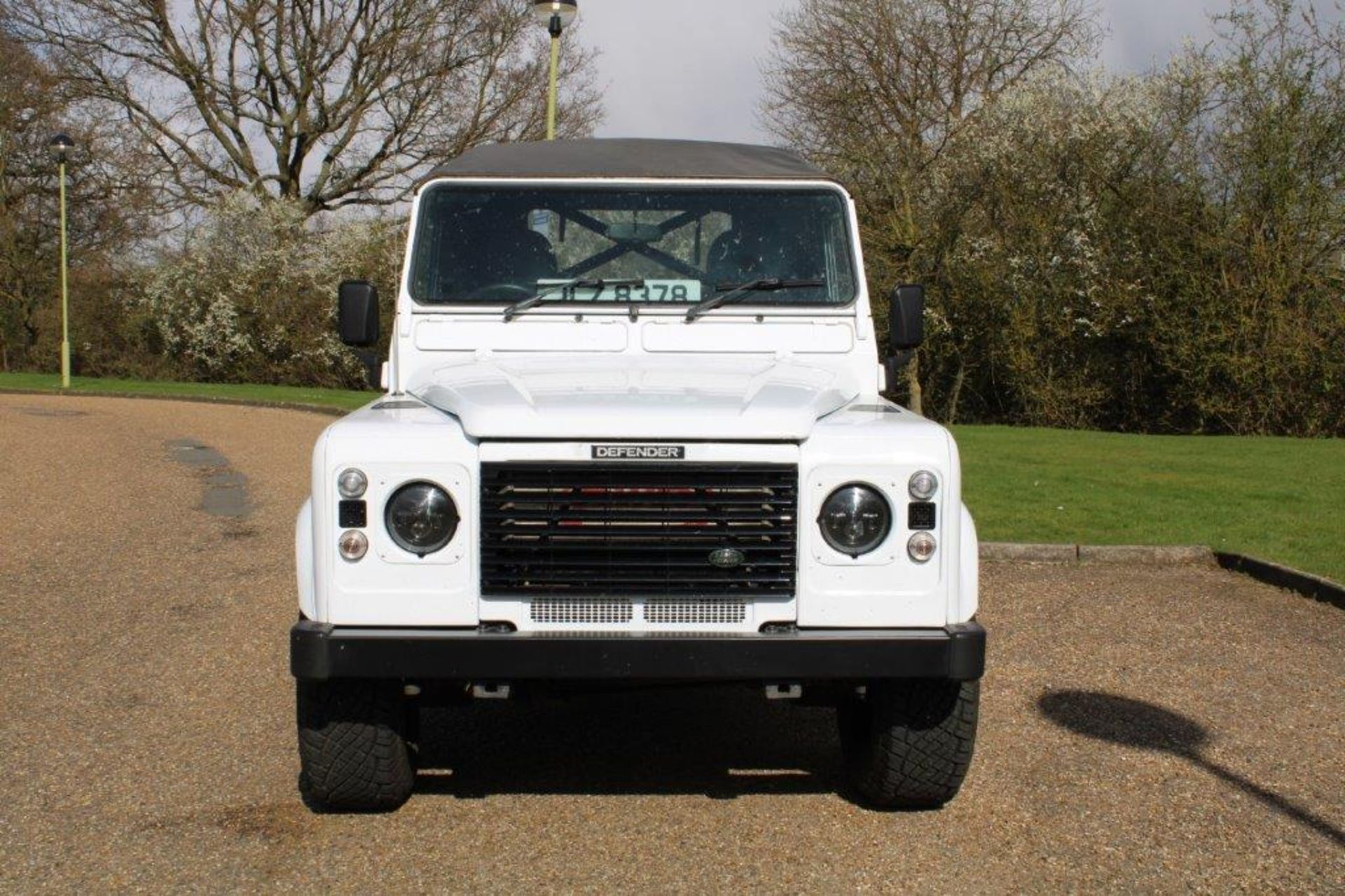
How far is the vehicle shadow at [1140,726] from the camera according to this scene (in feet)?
16.8

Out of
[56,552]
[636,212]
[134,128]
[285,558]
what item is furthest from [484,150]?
[134,128]

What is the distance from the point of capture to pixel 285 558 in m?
9.79

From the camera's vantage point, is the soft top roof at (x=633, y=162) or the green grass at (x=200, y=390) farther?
the green grass at (x=200, y=390)

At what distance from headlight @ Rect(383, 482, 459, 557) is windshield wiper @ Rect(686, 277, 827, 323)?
A: 171 centimetres

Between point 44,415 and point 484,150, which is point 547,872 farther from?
point 44,415

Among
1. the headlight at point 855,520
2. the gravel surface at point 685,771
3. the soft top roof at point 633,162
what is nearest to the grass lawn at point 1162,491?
the gravel surface at point 685,771

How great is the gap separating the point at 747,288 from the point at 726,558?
1.71 m

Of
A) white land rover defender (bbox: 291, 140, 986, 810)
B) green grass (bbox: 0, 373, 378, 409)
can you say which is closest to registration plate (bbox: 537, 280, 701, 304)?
white land rover defender (bbox: 291, 140, 986, 810)

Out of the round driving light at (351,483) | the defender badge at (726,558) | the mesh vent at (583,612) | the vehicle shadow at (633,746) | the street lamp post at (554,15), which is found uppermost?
the street lamp post at (554,15)

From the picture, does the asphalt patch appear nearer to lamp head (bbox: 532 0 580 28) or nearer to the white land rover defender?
lamp head (bbox: 532 0 580 28)

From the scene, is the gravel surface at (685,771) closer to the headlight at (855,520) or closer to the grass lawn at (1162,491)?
the headlight at (855,520)

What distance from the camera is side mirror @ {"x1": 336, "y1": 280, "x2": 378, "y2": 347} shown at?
227 inches

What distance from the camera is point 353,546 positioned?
13.9 ft

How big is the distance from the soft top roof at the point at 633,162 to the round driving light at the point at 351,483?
2004mm
